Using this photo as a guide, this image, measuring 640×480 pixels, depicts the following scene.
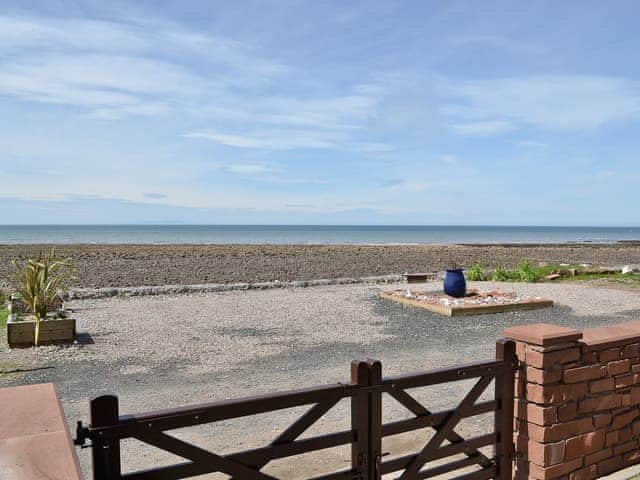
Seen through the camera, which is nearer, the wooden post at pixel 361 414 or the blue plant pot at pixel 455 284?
the wooden post at pixel 361 414

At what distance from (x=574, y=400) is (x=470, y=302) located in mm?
9135

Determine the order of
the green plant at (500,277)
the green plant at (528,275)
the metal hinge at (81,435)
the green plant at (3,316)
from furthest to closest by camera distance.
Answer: the green plant at (500,277), the green plant at (528,275), the green plant at (3,316), the metal hinge at (81,435)

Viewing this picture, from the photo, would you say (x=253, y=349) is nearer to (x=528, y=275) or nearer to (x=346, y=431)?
(x=346, y=431)

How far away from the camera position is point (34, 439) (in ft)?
7.79

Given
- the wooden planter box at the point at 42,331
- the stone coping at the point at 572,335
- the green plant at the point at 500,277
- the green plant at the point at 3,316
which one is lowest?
the green plant at the point at 3,316

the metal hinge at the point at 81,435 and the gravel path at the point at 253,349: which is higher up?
the metal hinge at the point at 81,435

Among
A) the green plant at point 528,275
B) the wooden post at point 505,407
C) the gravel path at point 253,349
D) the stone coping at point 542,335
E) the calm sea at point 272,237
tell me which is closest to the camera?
the stone coping at point 542,335

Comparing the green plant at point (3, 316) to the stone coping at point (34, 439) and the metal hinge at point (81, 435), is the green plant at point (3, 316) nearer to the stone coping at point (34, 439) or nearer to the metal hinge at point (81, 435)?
the stone coping at point (34, 439)

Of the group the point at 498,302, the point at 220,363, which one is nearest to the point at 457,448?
the point at 220,363

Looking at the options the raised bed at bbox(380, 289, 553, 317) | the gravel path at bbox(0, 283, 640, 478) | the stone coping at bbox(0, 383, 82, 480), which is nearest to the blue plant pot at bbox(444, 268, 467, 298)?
the raised bed at bbox(380, 289, 553, 317)

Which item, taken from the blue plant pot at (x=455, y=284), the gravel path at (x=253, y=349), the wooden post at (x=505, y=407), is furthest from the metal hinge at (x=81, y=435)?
the blue plant pot at (x=455, y=284)

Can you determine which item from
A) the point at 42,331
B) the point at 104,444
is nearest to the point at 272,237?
the point at 42,331

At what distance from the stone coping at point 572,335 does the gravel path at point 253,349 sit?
165 centimetres

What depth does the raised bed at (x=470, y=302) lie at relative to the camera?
12.4m
